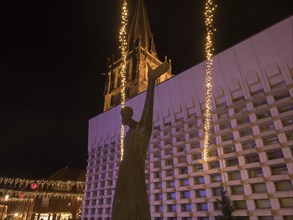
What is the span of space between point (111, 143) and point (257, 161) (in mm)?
15825

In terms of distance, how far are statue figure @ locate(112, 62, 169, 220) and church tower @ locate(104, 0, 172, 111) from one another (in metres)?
42.2

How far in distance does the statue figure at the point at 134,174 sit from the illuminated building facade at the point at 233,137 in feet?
36.9

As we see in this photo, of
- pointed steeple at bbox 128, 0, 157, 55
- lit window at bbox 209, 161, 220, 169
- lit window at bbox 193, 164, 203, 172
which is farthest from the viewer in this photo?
pointed steeple at bbox 128, 0, 157, 55

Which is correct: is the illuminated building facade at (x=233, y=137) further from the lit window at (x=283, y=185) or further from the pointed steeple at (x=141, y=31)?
the pointed steeple at (x=141, y=31)

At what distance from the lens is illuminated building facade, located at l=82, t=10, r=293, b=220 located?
1442 cm

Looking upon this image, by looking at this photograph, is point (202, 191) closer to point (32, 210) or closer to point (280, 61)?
point (280, 61)

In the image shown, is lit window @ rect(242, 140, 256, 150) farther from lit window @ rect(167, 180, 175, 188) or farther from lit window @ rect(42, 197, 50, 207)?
lit window @ rect(42, 197, 50, 207)

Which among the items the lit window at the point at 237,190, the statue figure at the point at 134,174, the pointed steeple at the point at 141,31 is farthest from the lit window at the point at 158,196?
the pointed steeple at the point at 141,31

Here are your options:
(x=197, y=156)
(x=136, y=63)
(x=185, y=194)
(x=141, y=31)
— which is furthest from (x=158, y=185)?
(x=141, y=31)

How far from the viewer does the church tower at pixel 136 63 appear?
51.4 m

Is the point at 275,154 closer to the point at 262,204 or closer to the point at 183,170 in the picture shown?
the point at 262,204

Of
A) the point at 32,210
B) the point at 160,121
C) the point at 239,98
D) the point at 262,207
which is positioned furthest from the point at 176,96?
the point at 32,210

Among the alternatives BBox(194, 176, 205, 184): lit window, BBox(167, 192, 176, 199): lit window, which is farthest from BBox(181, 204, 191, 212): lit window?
BBox(194, 176, 205, 184): lit window

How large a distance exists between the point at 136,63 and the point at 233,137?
39.5 meters
